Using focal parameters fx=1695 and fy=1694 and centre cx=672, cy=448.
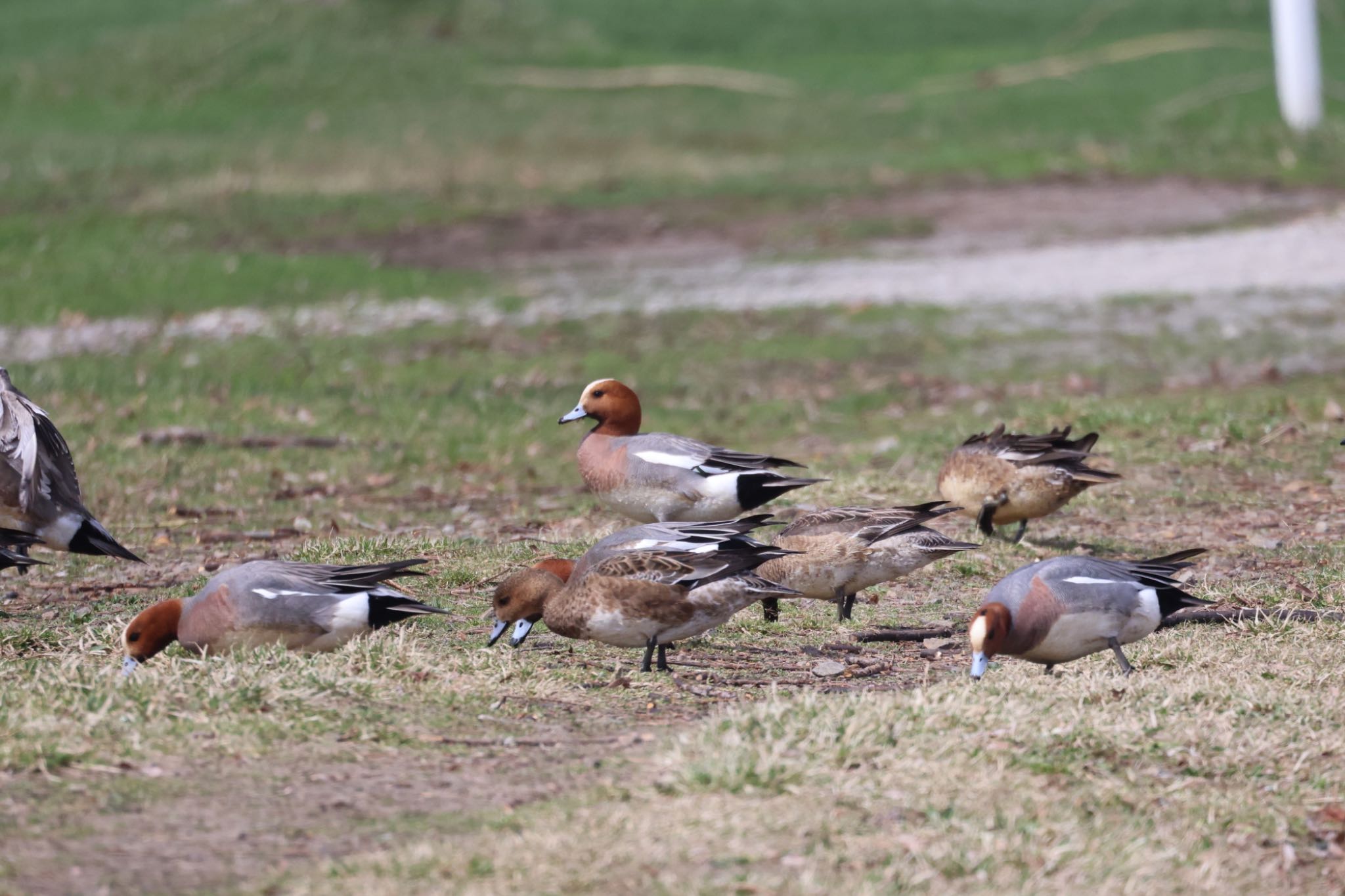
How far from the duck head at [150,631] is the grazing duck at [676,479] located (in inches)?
103

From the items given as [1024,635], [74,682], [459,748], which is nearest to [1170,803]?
[1024,635]

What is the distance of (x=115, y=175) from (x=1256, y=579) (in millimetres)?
15346

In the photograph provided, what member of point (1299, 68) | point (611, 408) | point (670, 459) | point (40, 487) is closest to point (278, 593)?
point (40, 487)

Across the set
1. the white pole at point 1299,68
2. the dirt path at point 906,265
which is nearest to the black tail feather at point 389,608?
the dirt path at point 906,265

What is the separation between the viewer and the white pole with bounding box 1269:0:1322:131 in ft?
64.4

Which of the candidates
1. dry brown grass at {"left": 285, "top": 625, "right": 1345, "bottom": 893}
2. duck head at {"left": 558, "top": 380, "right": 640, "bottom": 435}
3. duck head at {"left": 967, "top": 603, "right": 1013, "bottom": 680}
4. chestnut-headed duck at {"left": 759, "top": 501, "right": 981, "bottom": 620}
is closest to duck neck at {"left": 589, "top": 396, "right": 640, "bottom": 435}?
duck head at {"left": 558, "top": 380, "right": 640, "bottom": 435}

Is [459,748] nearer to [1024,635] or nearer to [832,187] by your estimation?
[1024,635]

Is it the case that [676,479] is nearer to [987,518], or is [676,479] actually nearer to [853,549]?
[853,549]

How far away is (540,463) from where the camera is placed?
35.5ft

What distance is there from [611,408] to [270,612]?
2877 mm

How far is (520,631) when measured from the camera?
618 cm

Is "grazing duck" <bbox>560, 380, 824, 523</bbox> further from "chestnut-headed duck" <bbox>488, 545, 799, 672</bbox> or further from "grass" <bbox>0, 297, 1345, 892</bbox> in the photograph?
"chestnut-headed duck" <bbox>488, 545, 799, 672</bbox>

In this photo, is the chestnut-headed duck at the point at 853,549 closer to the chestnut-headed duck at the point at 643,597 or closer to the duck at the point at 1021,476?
the chestnut-headed duck at the point at 643,597

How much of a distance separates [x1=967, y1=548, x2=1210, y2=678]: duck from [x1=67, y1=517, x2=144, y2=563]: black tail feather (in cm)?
371
